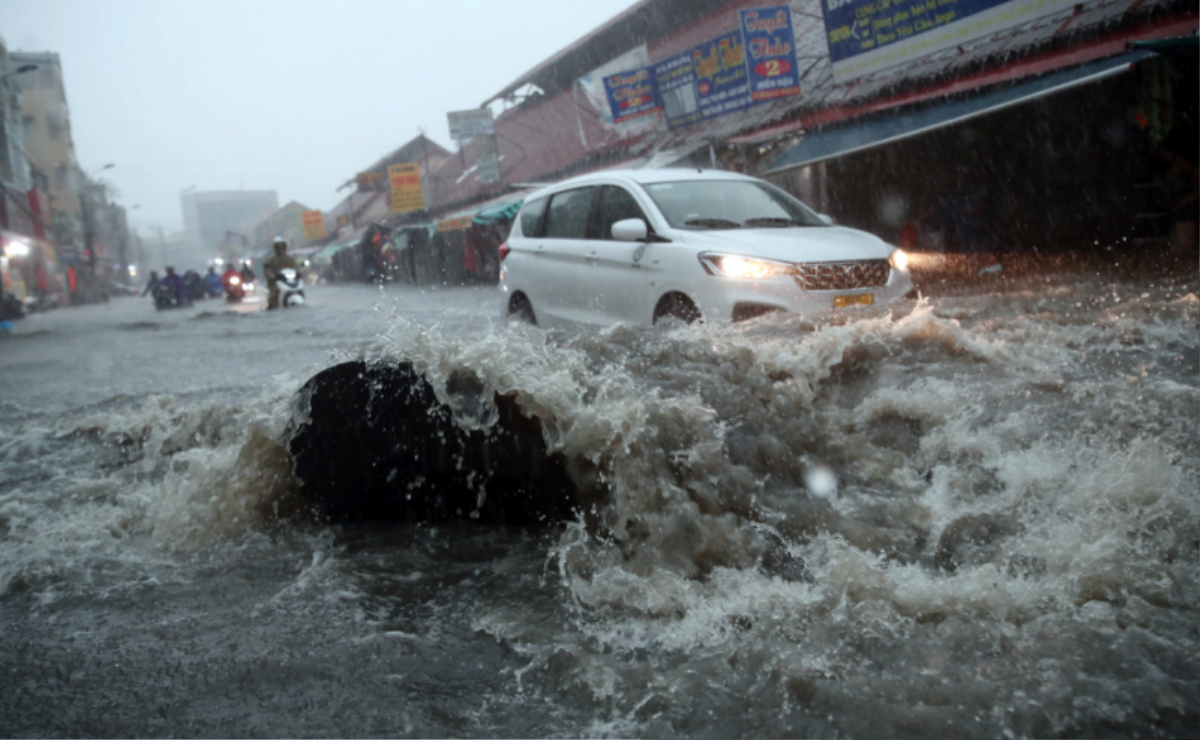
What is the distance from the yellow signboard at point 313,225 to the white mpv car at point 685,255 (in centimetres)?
5037

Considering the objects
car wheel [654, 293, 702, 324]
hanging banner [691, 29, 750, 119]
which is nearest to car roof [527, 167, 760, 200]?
car wheel [654, 293, 702, 324]

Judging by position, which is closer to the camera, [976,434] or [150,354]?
[976,434]

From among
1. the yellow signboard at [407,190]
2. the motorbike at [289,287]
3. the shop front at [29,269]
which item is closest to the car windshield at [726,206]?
the motorbike at [289,287]

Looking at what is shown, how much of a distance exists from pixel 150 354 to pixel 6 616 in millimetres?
8503

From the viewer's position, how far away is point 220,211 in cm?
13900

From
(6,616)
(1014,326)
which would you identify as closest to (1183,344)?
(1014,326)

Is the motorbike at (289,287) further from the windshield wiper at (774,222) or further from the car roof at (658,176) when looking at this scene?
the windshield wiper at (774,222)

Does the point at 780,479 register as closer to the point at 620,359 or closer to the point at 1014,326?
the point at 620,359

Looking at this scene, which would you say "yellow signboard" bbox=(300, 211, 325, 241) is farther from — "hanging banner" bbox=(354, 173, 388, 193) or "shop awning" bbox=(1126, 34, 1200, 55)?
"shop awning" bbox=(1126, 34, 1200, 55)

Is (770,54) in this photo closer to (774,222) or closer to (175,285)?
(774,222)

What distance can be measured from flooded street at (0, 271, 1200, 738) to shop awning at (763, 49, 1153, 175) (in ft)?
18.4

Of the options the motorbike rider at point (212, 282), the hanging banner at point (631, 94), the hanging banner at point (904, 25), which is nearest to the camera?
the hanging banner at point (904, 25)

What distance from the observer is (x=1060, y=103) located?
1114 cm

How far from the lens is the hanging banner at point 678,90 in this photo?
16.2m
